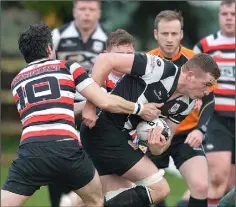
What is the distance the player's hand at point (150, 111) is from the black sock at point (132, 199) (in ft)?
2.16

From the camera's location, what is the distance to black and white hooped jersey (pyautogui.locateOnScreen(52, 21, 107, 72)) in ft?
32.3

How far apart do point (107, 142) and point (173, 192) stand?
167 inches

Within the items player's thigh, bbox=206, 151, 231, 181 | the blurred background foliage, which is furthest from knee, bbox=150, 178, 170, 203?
the blurred background foliage

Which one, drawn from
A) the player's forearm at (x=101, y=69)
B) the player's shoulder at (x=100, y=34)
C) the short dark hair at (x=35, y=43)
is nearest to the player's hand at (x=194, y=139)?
the player's forearm at (x=101, y=69)

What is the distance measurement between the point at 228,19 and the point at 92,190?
11.1 feet

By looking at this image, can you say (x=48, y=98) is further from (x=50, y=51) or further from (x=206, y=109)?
(x=206, y=109)

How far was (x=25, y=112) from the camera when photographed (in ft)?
22.3

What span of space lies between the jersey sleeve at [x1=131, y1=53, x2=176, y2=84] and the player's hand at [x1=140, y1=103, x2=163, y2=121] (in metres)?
0.19

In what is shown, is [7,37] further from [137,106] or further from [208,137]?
[137,106]

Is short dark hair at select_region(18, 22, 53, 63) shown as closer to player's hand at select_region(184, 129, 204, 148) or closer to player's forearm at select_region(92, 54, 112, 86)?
player's forearm at select_region(92, 54, 112, 86)

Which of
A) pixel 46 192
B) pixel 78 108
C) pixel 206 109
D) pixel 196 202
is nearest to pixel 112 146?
pixel 78 108

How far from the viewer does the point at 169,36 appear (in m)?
8.30

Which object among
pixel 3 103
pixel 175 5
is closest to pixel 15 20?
pixel 3 103

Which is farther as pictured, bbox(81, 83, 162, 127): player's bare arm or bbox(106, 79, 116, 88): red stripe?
bbox(106, 79, 116, 88): red stripe
